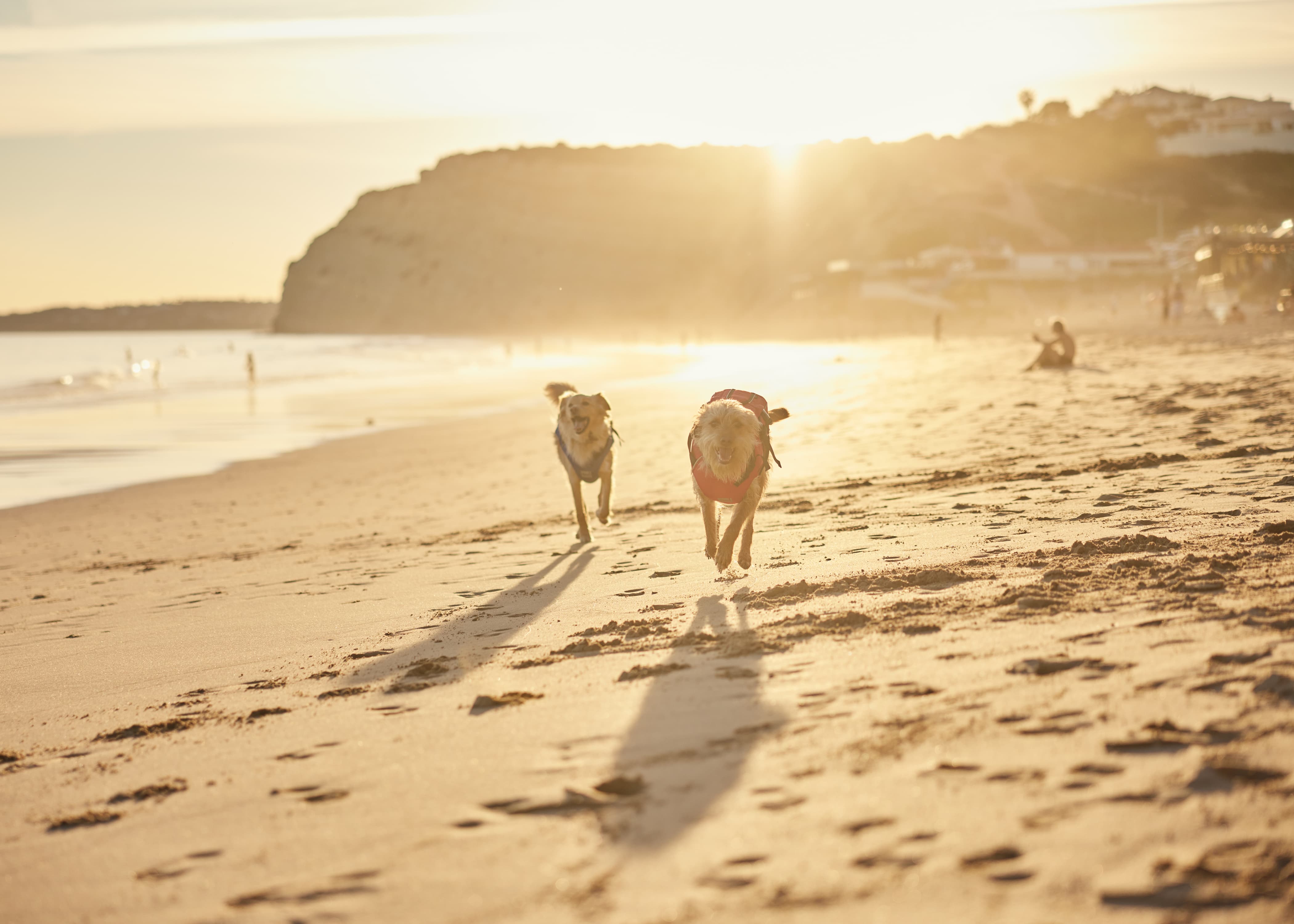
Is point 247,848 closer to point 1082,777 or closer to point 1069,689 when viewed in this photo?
point 1082,777

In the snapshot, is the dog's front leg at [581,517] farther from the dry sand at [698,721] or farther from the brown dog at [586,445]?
the dry sand at [698,721]

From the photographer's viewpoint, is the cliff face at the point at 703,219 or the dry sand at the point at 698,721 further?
the cliff face at the point at 703,219

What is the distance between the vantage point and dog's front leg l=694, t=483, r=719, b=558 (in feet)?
20.2

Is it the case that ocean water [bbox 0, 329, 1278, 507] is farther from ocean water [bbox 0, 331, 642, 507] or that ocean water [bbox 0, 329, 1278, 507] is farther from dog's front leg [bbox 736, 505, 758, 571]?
dog's front leg [bbox 736, 505, 758, 571]

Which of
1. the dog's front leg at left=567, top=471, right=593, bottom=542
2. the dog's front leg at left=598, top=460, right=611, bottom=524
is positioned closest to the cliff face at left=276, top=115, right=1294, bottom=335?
the dog's front leg at left=598, top=460, right=611, bottom=524

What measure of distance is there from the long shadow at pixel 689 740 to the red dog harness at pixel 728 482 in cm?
189

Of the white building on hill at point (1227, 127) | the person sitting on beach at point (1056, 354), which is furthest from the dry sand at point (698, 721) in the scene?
the white building on hill at point (1227, 127)

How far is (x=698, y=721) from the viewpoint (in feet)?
11.1

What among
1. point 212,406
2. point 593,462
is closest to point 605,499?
point 593,462

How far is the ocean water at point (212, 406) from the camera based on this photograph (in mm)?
15625

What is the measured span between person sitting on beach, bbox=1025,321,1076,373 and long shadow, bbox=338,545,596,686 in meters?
13.7

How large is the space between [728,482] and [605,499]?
2.48 m

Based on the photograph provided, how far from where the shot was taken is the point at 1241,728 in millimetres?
2777

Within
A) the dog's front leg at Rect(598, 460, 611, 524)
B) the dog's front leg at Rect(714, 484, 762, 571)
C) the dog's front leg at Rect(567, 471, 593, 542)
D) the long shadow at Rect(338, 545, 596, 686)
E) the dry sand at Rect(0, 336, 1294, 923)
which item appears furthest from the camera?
the dog's front leg at Rect(598, 460, 611, 524)
